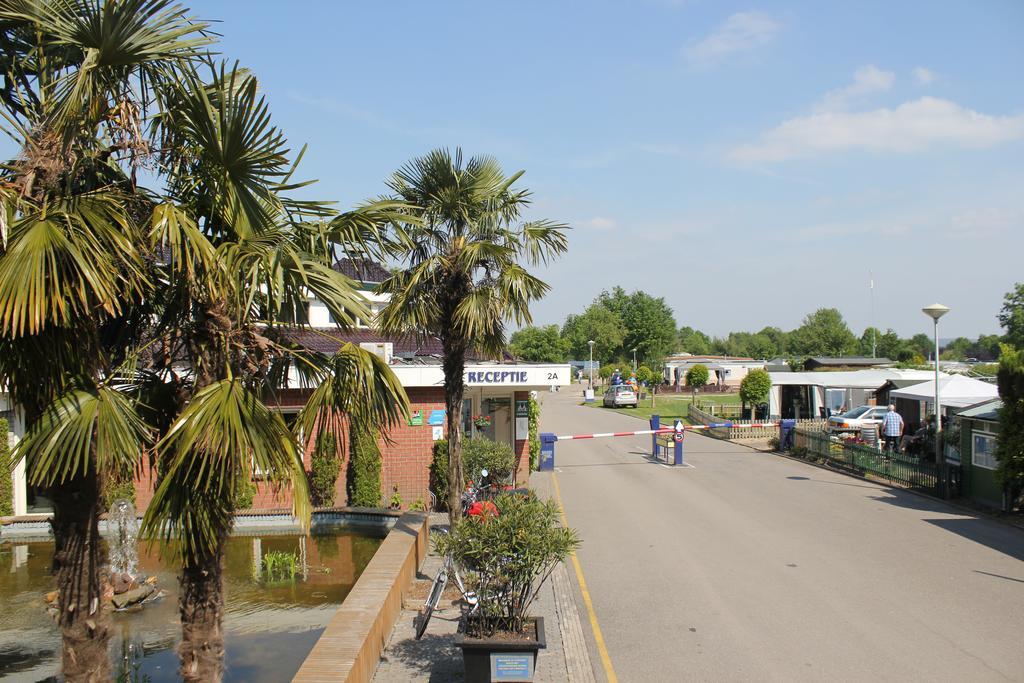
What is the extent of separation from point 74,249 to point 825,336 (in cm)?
12481

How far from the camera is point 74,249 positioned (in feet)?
17.8

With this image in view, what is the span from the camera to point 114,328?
6.85 meters

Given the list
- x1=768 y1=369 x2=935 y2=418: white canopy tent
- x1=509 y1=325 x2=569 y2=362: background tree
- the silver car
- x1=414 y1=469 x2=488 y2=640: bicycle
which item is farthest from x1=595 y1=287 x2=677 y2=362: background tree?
x1=414 y1=469 x2=488 y2=640: bicycle

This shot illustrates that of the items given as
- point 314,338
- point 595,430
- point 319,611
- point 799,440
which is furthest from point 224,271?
point 595,430

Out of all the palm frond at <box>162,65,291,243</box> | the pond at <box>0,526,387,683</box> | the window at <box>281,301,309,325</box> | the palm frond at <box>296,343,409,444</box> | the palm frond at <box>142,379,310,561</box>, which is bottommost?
the pond at <box>0,526,387,683</box>

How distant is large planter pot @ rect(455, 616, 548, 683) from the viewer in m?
7.43

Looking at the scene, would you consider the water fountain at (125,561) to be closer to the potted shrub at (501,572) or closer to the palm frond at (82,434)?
the palm frond at (82,434)

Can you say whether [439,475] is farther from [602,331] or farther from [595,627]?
[602,331]

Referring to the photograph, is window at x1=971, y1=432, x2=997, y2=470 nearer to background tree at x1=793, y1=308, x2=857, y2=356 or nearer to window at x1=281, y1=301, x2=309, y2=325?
window at x1=281, y1=301, x2=309, y2=325

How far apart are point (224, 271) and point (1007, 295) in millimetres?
118326

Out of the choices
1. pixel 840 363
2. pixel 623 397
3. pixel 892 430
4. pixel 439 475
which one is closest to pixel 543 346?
pixel 623 397

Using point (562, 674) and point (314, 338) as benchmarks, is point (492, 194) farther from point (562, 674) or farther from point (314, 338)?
point (314, 338)

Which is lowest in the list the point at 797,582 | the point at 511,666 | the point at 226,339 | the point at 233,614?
the point at 233,614

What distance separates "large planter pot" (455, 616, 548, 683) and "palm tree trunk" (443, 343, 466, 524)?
5892mm
